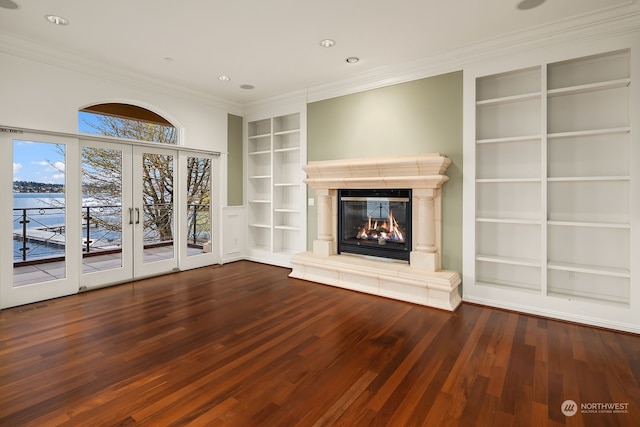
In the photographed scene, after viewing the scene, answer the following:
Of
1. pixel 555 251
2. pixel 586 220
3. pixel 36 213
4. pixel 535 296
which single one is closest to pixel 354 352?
pixel 535 296

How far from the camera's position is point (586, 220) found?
3424 millimetres

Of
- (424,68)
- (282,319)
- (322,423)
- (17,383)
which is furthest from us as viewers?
(424,68)

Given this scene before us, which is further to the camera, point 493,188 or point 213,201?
point 213,201

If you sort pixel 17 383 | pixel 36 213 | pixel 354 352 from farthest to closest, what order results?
pixel 36 213
pixel 354 352
pixel 17 383

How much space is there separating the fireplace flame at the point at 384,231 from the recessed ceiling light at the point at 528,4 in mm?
2560

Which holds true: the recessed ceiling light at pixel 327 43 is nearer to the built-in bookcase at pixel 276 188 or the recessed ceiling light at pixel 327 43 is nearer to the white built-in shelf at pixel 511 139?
the built-in bookcase at pixel 276 188

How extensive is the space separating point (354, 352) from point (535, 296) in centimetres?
220

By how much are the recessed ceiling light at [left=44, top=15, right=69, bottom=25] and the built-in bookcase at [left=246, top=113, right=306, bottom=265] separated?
3075 millimetres

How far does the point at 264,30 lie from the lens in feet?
11.3

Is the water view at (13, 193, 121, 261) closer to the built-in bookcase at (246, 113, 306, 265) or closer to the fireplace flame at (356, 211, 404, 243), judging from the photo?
the built-in bookcase at (246, 113, 306, 265)

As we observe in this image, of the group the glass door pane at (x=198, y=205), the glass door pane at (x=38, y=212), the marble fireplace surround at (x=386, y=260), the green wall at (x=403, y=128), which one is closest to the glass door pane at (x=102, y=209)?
the glass door pane at (x=38, y=212)

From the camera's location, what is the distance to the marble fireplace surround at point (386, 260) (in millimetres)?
3832

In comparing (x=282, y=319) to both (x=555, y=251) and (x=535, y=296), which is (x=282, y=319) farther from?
(x=555, y=251)

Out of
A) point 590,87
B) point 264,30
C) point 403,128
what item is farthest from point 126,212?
point 590,87
